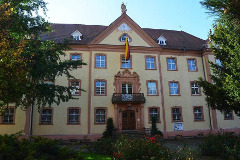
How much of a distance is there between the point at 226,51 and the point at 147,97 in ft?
36.7

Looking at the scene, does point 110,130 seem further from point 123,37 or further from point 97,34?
point 97,34

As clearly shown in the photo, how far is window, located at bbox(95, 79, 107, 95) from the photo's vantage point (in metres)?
20.9

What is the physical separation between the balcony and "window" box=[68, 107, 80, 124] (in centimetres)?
396

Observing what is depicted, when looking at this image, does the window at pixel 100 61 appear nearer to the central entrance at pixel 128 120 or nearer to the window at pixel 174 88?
the central entrance at pixel 128 120

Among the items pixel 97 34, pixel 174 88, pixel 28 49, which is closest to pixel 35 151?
pixel 28 49

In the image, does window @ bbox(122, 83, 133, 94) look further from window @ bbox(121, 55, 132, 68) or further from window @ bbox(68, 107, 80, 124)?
window @ bbox(68, 107, 80, 124)

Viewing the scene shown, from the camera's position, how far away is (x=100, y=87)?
2103 cm

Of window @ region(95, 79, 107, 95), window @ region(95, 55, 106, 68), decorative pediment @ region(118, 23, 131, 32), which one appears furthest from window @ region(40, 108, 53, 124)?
decorative pediment @ region(118, 23, 131, 32)

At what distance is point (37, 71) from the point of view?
12070 millimetres

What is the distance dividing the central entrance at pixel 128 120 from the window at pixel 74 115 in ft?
16.1

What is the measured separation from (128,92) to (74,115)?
6.31 meters

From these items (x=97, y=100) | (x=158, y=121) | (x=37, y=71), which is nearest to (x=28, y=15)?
(x=37, y=71)

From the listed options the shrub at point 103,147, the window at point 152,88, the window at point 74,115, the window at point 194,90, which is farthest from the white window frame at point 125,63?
the shrub at point 103,147

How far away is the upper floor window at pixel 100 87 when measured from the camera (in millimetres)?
20916
